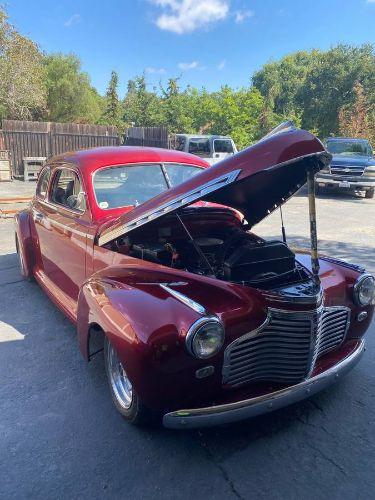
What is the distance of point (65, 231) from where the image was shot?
12.8ft

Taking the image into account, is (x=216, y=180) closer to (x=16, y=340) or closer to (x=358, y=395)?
(x=358, y=395)

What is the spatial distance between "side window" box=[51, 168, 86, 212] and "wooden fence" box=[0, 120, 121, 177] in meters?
14.7

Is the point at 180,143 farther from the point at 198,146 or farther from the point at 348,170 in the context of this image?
the point at 348,170

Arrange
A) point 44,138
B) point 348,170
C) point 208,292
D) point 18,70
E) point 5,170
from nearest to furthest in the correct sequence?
point 208,292 → point 348,170 → point 5,170 → point 44,138 → point 18,70

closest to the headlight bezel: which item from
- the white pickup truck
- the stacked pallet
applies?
the white pickup truck

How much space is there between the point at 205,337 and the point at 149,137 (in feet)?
65.3

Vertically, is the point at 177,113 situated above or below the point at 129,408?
above

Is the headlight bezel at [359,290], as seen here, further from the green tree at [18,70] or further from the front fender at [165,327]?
the green tree at [18,70]

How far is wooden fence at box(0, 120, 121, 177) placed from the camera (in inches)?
689

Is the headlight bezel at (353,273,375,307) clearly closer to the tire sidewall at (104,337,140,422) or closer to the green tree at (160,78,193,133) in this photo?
the tire sidewall at (104,337,140,422)

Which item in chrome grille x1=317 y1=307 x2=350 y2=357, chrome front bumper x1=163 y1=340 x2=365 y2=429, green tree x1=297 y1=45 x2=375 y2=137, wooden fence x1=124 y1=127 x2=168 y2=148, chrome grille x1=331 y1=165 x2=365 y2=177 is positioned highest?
green tree x1=297 y1=45 x2=375 y2=137

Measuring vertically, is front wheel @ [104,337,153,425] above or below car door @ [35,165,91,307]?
below

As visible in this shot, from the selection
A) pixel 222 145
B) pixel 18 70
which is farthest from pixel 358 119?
pixel 18 70

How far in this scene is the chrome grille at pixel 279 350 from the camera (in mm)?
2322
